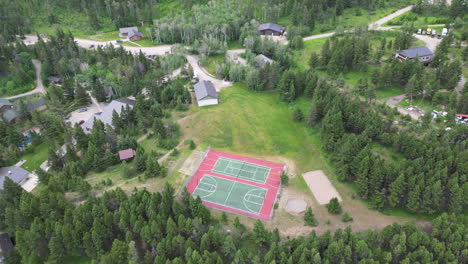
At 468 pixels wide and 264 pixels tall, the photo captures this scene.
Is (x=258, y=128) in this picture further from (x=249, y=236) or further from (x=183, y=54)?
(x=183, y=54)

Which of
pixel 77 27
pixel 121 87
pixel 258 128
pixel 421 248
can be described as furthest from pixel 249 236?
pixel 77 27

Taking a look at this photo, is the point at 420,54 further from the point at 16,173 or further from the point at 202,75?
the point at 16,173

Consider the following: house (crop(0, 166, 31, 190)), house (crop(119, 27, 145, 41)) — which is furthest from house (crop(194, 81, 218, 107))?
house (crop(119, 27, 145, 41))

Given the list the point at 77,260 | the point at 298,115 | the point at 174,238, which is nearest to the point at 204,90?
the point at 298,115

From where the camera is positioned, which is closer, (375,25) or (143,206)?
(143,206)

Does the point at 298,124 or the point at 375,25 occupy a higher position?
the point at 375,25

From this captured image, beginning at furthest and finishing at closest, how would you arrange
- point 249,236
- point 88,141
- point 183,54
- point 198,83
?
1. point 183,54
2. point 198,83
3. point 88,141
4. point 249,236

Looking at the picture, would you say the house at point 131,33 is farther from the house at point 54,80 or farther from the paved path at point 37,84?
the house at point 54,80
